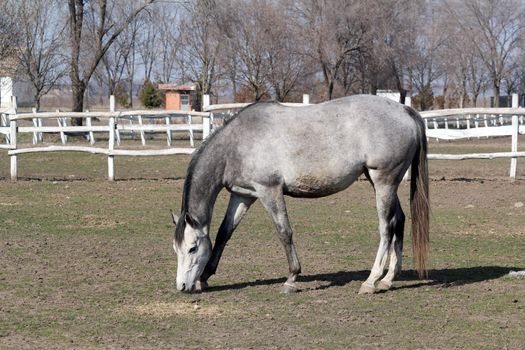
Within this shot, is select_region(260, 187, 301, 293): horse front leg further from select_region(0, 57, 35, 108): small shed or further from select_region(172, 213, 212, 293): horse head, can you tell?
select_region(0, 57, 35, 108): small shed

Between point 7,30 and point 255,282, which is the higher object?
point 7,30

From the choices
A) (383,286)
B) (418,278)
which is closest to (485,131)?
(418,278)

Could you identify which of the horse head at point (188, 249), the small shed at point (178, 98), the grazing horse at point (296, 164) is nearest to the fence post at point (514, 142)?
the grazing horse at point (296, 164)

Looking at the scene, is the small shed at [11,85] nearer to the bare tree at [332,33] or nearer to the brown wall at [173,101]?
the brown wall at [173,101]

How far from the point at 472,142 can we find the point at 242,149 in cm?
2625

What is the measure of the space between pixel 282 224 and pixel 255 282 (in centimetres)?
71

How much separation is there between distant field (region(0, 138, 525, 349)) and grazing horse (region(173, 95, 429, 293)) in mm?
353

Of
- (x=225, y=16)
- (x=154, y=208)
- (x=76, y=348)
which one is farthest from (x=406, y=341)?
(x=225, y=16)

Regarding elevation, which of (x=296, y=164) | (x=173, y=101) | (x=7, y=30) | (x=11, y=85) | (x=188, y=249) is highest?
(x=7, y=30)

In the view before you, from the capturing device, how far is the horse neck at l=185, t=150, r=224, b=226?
7543 millimetres

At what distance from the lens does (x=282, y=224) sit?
768 centimetres

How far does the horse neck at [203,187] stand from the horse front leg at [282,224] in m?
0.45

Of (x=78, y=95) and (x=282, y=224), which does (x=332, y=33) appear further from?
(x=282, y=224)

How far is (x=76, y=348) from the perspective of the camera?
5770 mm
